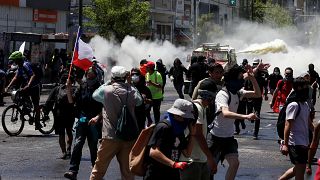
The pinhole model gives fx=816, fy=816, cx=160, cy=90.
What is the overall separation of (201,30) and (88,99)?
224 ft

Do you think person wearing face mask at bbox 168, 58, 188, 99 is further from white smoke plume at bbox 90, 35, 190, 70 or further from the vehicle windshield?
white smoke plume at bbox 90, 35, 190, 70

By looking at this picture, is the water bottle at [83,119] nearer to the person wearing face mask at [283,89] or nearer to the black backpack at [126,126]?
the black backpack at [126,126]

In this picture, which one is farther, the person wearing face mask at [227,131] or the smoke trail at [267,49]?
the smoke trail at [267,49]

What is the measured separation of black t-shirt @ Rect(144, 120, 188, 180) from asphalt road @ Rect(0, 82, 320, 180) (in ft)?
14.3

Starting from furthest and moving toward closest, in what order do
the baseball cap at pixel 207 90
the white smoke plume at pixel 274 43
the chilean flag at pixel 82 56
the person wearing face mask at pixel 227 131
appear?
1. the white smoke plume at pixel 274 43
2. the chilean flag at pixel 82 56
3. the person wearing face mask at pixel 227 131
4. the baseball cap at pixel 207 90

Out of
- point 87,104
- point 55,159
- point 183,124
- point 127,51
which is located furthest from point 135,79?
point 127,51

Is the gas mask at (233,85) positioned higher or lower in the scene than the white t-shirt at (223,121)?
higher

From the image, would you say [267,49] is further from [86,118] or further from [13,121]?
[86,118]

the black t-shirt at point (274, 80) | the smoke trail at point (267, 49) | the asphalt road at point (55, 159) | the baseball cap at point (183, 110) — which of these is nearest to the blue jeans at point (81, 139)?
the asphalt road at point (55, 159)

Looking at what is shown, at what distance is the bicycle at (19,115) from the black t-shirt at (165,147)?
32.6 ft

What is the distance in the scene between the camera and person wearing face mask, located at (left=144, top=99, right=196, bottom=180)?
713 centimetres

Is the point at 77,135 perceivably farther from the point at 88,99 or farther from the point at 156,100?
the point at 156,100

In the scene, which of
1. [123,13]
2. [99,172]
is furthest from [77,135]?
[123,13]

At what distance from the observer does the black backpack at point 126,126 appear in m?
9.67
